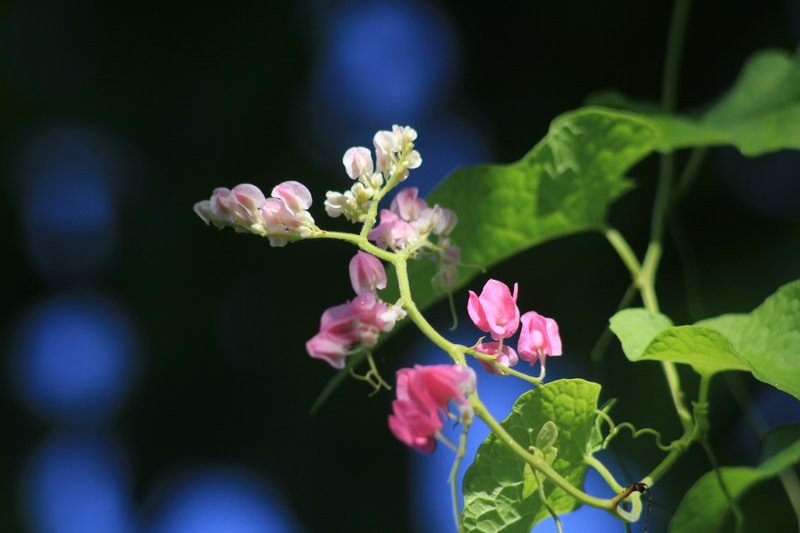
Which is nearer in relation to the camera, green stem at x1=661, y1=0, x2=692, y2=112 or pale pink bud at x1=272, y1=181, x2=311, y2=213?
pale pink bud at x1=272, y1=181, x2=311, y2=213

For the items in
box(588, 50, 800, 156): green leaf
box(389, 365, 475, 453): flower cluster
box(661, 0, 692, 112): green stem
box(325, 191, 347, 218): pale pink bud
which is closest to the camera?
box(389, 365, 475, 453): flower cluster

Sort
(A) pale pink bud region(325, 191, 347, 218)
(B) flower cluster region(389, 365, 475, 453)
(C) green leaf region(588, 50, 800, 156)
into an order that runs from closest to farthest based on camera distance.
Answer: (B) flower cluster region(389, 365, 475, 453) → (A) pale pink bud region(325, 191, 347, 218) → (C) green leaf region(588, 50, 800, 156)

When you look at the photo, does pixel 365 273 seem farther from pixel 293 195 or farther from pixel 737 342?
pixel 737 342

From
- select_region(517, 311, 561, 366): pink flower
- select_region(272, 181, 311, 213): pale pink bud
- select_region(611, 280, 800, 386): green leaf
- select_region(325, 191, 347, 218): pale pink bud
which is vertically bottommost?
select_region(611, 280, 800, 386): green leaf

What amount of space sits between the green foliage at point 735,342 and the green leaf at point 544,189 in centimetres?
21

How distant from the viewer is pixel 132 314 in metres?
1.82

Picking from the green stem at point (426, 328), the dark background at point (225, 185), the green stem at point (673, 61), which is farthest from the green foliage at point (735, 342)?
the dark background at point (225, 185)

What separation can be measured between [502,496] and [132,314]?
1.56 m

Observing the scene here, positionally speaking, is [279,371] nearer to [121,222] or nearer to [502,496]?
[121,222]

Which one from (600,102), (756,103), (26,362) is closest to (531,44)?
(600,102)

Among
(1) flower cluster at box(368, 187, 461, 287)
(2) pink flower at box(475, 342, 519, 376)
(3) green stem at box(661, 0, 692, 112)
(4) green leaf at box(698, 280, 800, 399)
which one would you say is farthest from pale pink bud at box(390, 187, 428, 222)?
(3) green stem at box(661, 0, 692, 112)

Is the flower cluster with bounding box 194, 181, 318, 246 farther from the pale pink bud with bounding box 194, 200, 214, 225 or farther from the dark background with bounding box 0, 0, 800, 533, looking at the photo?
the dark background with bounding box 0, 0, 800, 533

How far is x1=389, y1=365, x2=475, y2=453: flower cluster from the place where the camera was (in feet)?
1.22

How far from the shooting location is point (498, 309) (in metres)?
0.44
